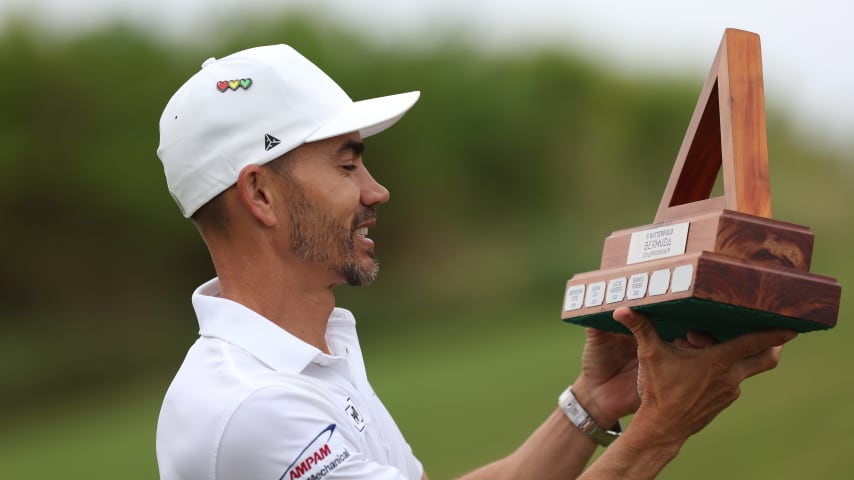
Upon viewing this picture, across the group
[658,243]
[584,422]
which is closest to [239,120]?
[658,243]

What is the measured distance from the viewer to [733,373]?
2.63m

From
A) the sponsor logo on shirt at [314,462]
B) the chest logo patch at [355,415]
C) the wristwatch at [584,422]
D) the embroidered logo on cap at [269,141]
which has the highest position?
the embroidered logo on cap at [269,141]

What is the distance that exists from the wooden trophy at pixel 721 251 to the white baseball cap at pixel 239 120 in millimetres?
686

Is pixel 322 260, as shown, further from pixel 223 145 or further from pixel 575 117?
pixel 575 117

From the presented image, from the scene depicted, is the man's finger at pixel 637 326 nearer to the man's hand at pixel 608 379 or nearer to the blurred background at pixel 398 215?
the man's hand at pixel 608 379

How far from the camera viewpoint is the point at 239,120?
9.39 feet

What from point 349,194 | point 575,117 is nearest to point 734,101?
point 349,194

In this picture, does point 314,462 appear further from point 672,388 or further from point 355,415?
point 672,388

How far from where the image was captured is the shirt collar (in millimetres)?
2762

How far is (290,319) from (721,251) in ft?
3.34

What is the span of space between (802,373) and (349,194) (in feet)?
23.8

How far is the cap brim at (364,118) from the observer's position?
9.44 ft

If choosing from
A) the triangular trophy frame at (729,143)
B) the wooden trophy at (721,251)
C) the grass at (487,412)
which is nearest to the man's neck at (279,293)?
the wooden trophy at (721,251)

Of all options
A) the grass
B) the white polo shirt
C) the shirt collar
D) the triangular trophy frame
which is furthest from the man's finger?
the grass
